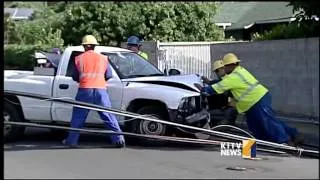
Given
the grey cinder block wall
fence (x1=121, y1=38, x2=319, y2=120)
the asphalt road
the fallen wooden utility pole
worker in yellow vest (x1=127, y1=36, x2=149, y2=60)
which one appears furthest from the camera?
the asphalt road

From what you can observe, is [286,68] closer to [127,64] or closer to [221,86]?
[221,86]

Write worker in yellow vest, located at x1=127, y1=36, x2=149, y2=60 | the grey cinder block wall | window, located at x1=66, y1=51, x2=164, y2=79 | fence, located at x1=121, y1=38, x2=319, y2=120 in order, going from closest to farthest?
1. the grey cinder block wall
2. fence, located at x1=121, y1=38, x2=319, y2=120
3. worker in yellow vest, located at x1=127, y1=36, x2=149, y2=60
4. window, located at x1=66, y1=51, x2=164, y2=79

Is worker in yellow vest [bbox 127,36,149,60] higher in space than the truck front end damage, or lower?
higher

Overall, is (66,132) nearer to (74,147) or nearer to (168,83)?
(74,147)

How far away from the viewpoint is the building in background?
228 cm

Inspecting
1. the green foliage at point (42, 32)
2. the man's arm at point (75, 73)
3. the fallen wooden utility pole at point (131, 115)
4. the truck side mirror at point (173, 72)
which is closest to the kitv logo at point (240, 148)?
the fallen wooden utility pole at point (131, 115)

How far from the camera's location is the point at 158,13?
2371 millimetres

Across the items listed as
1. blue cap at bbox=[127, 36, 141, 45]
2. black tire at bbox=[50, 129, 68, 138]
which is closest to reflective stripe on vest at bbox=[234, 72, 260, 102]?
blue cap at bbox=[127, 36, 141, 45]

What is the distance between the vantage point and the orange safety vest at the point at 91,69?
230cm

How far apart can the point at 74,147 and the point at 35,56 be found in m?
0.56

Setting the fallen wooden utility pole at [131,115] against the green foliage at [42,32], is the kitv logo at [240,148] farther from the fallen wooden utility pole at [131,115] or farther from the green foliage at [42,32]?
the green foliage at [42,32]

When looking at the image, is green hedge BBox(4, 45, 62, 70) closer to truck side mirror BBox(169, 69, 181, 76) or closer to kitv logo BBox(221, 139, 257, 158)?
truck side mirror BBox(169, 69, 181, 76)

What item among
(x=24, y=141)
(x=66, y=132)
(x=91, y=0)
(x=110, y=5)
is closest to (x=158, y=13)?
(x=110, y=5)

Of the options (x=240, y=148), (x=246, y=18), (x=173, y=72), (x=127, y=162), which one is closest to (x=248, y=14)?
(x=246, y=18)
